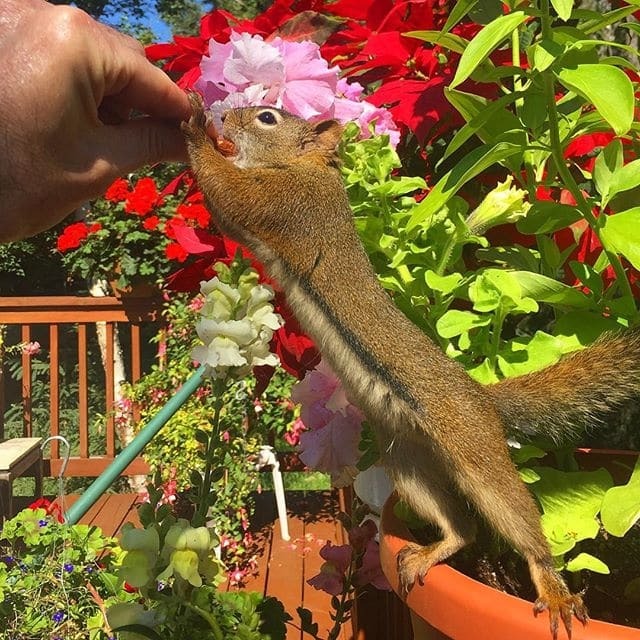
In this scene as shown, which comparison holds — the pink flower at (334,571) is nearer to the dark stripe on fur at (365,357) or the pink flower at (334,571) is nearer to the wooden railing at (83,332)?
the dark stripe on fur at (365,357)

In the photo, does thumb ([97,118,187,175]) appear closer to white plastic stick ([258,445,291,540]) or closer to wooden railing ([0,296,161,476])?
white plastic stick ([258,445,291,540])

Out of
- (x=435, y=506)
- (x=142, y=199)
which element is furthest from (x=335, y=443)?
(x=142, y=199)

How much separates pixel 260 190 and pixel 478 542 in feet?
1.31

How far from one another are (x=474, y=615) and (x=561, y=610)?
0.06 m

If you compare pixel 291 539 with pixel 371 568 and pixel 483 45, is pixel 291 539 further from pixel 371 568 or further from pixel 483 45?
pixel 483 45

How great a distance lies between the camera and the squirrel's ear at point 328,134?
2.29ft

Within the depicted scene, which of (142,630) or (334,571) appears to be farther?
(334,571)

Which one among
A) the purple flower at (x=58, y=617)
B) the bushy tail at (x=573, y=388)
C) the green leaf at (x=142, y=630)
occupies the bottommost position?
the purple flower at (x=58, y=617)

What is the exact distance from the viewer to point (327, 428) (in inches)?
28.0

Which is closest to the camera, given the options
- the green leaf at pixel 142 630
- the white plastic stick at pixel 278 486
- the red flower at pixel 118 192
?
the green leaf at pixel 142 630

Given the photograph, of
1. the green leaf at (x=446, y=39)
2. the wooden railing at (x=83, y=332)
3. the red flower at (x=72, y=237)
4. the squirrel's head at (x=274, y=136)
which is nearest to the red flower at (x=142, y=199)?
the red flower at (x=72, y=237)

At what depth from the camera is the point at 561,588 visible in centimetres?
49

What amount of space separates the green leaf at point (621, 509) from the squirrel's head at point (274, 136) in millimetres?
407

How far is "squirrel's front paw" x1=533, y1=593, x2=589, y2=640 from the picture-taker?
0.45m
